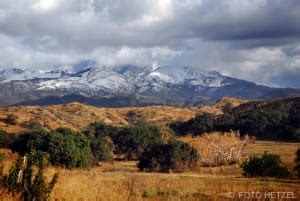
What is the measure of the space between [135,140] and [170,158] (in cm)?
3569

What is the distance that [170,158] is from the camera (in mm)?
58938

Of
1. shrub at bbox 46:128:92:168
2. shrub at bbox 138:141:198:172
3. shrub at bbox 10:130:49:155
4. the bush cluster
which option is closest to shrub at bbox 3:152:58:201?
the bush cluster

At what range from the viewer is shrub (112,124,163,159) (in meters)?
92.4

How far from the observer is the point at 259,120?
13525cm

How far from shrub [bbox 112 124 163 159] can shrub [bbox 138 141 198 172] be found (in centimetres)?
2625

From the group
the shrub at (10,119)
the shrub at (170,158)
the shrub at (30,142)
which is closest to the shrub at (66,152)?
the shrub at (30,142)

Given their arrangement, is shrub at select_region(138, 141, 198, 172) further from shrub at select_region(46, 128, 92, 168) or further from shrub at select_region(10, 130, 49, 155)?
shrub at select_region(10, 130, 49, 155)

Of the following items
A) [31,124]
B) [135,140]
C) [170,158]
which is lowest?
[170,158]

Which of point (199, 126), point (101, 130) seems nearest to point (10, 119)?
point (101, 130)

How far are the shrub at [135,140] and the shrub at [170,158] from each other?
86.1 feet

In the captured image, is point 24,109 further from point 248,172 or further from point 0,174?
point 0,174

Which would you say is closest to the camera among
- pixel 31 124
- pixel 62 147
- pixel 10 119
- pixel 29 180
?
pixel 29 180

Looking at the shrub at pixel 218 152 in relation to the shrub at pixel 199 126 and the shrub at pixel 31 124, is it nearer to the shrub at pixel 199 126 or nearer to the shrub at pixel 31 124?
the shrub at pixel 199 126

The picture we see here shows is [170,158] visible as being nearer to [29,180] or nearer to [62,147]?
[62,147]
